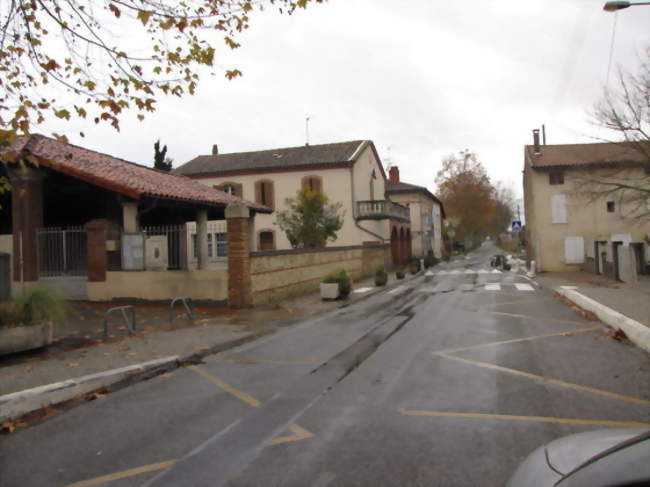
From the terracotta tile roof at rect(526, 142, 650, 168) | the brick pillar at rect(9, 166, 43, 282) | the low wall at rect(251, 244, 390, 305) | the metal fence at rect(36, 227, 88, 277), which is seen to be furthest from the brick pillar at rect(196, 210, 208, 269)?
the terracotta tile roof at rect(526, 142, 650, 168)

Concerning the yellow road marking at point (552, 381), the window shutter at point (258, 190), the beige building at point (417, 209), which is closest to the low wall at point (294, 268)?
the yellow road marking at point (552, 381)

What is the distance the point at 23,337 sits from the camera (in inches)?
317

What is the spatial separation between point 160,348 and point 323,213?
16.4m

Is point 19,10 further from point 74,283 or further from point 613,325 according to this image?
point 613,325

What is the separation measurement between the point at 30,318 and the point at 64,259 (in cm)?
822

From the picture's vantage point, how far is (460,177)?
6056cm

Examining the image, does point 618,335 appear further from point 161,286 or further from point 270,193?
point 270,193

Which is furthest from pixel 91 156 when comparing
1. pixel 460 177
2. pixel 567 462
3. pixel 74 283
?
pixel 460 177

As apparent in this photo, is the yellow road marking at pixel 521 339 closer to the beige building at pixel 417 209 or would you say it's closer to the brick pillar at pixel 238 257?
the brick pillar at pixel 238 257

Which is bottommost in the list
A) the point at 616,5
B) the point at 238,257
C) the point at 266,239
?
the point at 238,257

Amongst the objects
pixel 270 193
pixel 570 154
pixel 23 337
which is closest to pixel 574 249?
pixel 570 154

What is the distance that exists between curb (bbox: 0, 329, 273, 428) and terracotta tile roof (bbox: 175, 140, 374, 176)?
27.0 meters

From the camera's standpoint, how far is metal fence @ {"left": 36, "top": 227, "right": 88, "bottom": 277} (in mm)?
15680

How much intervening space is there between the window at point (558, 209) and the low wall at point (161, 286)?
23.4 meters
